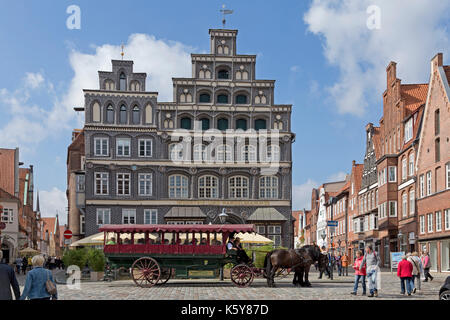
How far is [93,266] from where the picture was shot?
2936 centimetres

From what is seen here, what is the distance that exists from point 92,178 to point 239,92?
1417 centimetres

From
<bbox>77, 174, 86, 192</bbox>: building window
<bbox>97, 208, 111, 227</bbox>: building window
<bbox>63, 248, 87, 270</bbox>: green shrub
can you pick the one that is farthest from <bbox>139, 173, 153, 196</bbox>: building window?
<bbox>63, 248, 87, 270</bbox>: green shrub

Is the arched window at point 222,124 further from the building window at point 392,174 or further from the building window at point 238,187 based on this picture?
the building window at point 392,174

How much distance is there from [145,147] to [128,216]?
233 inches

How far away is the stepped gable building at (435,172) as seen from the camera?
39750mm

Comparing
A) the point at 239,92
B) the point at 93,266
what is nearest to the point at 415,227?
the point at 239,92

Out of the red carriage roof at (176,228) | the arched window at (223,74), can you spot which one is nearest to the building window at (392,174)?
the arched window at (223,74)

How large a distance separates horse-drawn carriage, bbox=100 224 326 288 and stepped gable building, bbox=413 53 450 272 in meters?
20.0

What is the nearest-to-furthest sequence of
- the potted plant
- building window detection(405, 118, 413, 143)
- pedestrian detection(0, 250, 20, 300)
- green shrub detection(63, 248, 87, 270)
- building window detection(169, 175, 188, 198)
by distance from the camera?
1. pedestrian detection(0, 250, 20, 300)
2. the potted plant
3. green shrub detection(63, 248, 87, 270)
4. building window detection(405, 118, 413, 143)
5. building window detection(169, 175, 188, 198)

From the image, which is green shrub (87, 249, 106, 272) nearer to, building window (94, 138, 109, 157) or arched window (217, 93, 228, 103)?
building window (94, 138, 109, 157)

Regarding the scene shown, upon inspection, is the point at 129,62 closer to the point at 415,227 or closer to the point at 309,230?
the point at 415,227

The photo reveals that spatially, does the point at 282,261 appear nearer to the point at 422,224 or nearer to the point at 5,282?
the point at 5,282

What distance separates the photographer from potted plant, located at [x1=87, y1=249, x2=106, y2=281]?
2905cm

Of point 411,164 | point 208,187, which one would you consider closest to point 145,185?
point 208,187
